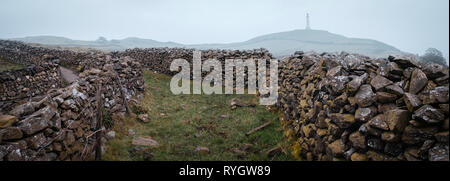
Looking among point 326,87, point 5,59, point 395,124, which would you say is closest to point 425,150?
point 395,124

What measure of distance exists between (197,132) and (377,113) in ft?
16.6

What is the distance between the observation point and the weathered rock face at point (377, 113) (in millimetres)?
2859

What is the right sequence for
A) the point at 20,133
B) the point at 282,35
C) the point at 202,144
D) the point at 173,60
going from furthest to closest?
the point at 282,35
the point at 173,60
the point at 202,144
the point at 20,133

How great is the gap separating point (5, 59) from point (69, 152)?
28.9 metres

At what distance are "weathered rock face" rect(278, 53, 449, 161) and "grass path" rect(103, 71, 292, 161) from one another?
1.20m

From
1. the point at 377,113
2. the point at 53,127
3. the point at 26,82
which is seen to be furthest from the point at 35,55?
the point at 377,113

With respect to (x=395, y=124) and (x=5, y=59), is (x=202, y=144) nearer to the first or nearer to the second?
(x=395, y=124)

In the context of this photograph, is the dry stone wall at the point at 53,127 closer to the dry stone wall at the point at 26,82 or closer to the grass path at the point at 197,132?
→ the grass path at the point at 197,132

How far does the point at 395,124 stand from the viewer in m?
3.10

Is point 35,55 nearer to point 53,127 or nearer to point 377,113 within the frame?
point 53,127

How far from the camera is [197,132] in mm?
7121

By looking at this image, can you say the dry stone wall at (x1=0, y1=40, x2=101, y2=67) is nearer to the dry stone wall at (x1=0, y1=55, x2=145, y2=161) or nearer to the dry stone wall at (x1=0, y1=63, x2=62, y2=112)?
the dry stone wall at (x1=0, y1=63, x2=62, y2=112)

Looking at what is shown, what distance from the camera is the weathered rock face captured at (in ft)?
9.38

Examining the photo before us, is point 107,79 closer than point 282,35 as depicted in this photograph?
Yes
